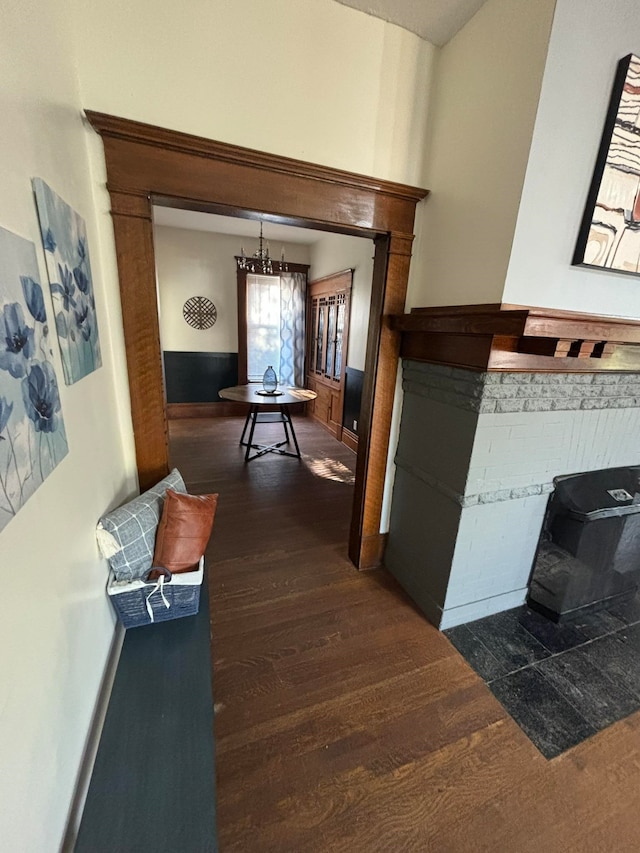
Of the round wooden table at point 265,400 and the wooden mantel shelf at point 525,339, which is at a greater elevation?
the wooden mantel shelf at point 525,339

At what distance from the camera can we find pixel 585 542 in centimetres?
177

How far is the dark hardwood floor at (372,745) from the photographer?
3.63ft

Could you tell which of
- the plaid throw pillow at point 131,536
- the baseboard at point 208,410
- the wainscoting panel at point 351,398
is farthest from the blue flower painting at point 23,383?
the baseboard at point 208,410

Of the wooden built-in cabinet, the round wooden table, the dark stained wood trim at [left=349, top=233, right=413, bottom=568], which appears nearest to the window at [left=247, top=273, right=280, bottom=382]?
the wooden built-in cabinet

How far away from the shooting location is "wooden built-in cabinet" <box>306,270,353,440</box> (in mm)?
4504

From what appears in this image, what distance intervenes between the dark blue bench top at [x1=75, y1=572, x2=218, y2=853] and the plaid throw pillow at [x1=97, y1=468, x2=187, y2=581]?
11.2 inches

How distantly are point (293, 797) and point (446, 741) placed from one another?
0.60 metres

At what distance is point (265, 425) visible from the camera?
5270 millimetres

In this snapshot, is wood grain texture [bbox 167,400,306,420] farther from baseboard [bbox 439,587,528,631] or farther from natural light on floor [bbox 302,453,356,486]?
baseboard [bbox 439,587,528,631]

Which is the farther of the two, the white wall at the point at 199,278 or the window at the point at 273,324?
the window at the point at 273,324

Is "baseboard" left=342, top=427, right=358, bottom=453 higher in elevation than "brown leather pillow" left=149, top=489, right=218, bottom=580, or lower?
lower

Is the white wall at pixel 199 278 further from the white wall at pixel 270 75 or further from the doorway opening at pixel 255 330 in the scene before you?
the white wall at pixel 270 75

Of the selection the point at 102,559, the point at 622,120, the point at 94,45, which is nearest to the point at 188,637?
the point at 102,559

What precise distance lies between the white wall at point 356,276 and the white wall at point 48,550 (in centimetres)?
280
